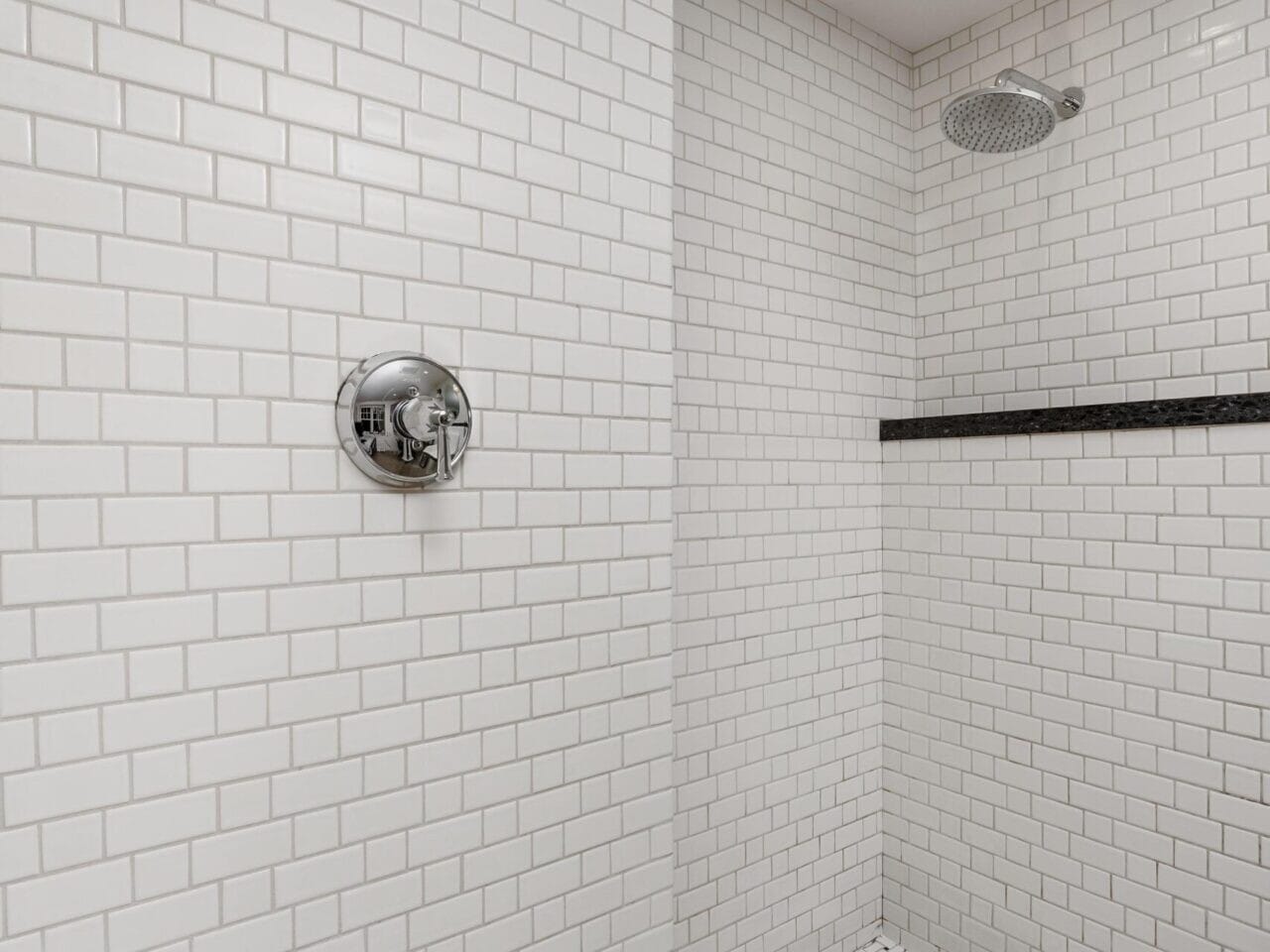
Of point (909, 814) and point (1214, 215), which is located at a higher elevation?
point (1214, 215)

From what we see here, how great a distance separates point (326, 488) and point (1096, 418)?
1.71 metres

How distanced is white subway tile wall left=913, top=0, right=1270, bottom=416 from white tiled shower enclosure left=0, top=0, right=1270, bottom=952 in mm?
11

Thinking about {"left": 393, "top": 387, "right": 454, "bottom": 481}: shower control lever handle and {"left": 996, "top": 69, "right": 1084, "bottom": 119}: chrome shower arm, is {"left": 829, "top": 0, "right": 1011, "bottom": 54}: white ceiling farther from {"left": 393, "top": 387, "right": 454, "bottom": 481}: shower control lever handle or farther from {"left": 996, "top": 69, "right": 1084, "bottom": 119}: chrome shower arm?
{"left": 393, "top": 387, "right": 454, "bottom": 481}: shower control lever handle

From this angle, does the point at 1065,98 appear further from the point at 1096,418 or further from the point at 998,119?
the point at 1096,418

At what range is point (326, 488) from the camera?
98cm

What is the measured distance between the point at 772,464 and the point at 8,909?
5.29 ft

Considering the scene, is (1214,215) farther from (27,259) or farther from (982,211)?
(27,259)

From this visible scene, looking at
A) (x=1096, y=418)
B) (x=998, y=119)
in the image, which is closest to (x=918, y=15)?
(x=998, y=119)

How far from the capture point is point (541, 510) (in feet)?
3.85

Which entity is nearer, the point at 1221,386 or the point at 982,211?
the point at 1221,386

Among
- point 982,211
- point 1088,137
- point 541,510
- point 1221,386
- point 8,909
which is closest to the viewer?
point 8,909

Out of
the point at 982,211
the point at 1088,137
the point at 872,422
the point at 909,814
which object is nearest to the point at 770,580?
the point at 872,422

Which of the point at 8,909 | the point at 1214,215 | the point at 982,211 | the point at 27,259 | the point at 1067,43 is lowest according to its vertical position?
the point at 8,909

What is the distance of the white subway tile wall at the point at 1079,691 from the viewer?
1.54 m
